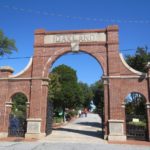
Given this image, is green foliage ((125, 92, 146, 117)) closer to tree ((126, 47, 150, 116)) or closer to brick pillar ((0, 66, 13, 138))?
tree ((126, 47, 150, 116))

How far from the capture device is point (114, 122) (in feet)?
56.4

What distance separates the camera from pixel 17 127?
18719 mm

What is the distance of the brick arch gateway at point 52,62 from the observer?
1755 centimetres

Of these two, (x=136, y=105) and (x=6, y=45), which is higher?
(x=6, y=45)

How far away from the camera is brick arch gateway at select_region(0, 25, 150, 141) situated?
1755 cm

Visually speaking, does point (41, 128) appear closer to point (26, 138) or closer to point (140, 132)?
point (26, 138)

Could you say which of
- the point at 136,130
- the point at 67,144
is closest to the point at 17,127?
the point at 67,144

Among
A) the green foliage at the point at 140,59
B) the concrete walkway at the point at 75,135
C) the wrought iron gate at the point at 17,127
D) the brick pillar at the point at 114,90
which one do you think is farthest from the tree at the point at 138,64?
the wrought iron gate at the point at 17,127

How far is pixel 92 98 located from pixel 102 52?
55.5 m

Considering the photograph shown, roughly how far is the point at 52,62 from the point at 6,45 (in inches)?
582

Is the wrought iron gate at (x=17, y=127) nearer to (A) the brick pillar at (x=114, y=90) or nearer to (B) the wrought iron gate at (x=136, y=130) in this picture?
(A) the brick pillar at (x=114, y=90)

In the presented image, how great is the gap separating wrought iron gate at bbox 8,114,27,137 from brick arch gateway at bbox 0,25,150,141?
0.40 m

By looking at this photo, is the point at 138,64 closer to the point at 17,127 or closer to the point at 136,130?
the point at 136,130

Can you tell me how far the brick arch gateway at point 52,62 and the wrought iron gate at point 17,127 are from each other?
1.31 ft
